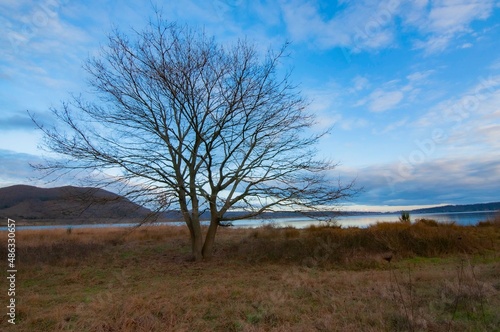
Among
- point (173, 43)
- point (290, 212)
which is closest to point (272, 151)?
point (290, 212)

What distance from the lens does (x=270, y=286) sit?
837 cm

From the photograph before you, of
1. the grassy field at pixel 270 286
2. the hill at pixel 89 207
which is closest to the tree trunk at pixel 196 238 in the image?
the grassy field at pixel 270 286

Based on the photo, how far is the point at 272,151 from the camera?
42.6ft

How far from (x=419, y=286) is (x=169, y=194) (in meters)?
7.63

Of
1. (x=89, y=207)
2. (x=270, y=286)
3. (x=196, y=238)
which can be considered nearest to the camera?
(x=270, y=286)

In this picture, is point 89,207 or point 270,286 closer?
point 270,286

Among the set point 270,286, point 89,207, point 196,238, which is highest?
point 89,207

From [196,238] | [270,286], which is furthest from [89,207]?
[270,286]

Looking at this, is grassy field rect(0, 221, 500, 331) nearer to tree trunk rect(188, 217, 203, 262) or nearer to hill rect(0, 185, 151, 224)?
tree trunk rect(188, 217, 203, 262)

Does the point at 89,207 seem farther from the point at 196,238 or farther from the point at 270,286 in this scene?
the point at 270,286

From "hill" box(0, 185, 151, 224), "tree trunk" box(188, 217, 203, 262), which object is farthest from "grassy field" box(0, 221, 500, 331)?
"hill" box(0, 185, 151, 224)

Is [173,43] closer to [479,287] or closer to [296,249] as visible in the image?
[296,249]

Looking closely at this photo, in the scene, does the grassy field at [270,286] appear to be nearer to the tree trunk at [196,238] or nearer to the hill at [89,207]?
the tree trunk at [196,238]

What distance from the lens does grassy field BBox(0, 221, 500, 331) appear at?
5.29 m
